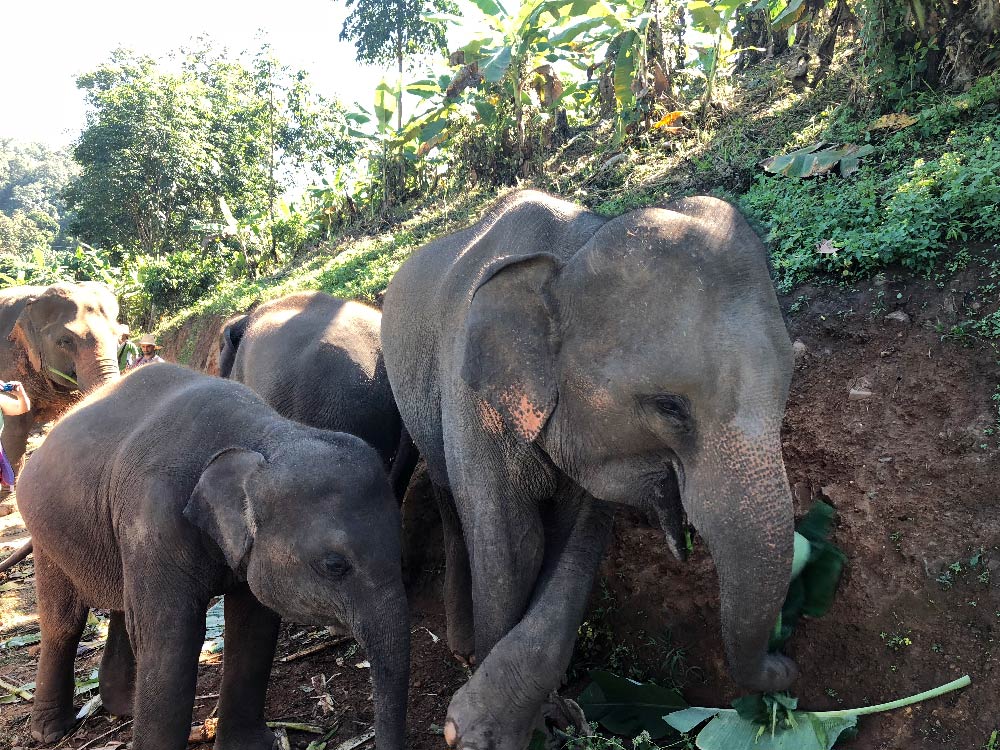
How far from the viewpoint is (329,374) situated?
14.5 ft

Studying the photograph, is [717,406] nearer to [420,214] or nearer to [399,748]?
[399,748]

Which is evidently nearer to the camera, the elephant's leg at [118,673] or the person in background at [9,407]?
the elephant's leg at [118,673]

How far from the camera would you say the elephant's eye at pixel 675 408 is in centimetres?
224

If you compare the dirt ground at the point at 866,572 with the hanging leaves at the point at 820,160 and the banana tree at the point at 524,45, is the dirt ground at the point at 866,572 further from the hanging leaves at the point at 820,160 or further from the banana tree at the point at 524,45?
the banana tree at the point at 524,45

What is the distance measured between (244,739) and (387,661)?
1.00m

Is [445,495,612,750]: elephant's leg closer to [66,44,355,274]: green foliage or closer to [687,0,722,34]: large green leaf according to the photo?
[687,0,722,34]: large green leaf

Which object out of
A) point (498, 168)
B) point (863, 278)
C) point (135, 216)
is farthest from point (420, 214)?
point (135, 216)

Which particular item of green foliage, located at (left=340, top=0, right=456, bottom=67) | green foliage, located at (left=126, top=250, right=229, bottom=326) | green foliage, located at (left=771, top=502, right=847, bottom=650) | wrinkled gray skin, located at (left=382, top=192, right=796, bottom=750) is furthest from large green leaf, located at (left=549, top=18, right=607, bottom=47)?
green foliage, located at (left=340, top=0, right=456, bottom=67)

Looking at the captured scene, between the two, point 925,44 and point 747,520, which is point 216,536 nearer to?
point 747,520

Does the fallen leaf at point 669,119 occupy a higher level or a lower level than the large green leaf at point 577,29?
lower

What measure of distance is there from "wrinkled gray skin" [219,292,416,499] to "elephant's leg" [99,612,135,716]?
1278 mm

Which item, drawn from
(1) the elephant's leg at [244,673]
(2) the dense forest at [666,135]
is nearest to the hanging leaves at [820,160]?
(2) the dense forest at [666,135]

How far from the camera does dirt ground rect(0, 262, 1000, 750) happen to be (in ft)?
9.39

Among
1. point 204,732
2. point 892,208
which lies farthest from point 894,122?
point 204,732
